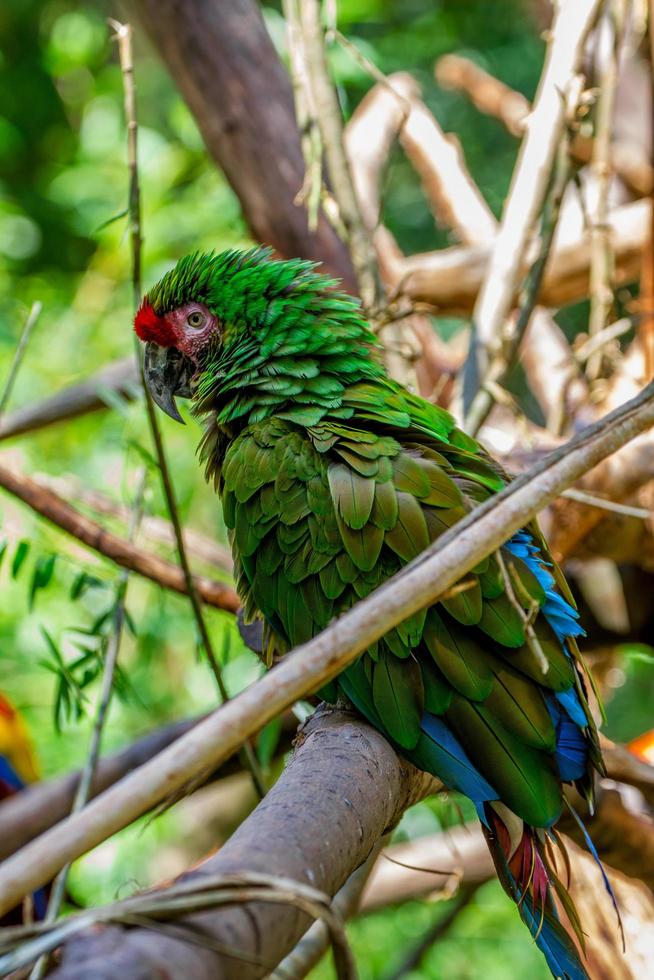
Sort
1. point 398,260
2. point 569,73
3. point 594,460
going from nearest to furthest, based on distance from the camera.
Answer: point 594,460 → point 569,73 → point 398,260

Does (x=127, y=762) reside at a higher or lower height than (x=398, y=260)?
lower

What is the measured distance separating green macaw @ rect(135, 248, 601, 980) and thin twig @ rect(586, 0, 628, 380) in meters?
0.69

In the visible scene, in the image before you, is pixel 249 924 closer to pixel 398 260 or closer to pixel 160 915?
pixel 160 915

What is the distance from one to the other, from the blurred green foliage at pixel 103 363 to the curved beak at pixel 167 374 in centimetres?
21

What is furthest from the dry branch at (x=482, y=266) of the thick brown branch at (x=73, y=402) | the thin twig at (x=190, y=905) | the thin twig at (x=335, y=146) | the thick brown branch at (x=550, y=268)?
the thin twig at (x=190, y=905)

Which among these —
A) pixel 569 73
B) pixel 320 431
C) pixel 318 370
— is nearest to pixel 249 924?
pixel 320 431

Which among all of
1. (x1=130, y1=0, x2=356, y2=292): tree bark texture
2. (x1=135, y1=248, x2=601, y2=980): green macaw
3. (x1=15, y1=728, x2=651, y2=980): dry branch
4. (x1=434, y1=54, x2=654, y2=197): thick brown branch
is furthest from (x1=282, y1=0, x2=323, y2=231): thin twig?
(x1=15, y1=728, x2=651, y2=980): dry branch

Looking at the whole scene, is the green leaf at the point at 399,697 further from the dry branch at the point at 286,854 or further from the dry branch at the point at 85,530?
the dry branch at the point at 85,530

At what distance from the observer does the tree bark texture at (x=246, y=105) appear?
1.94m

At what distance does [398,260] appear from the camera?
2445 millimetres

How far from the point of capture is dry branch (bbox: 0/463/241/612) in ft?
5.18

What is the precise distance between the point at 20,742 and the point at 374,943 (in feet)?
4.07

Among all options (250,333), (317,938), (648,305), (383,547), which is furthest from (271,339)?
(648,305)

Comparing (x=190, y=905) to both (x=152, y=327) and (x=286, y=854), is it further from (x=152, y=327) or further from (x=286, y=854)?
(x=152, y=327)
